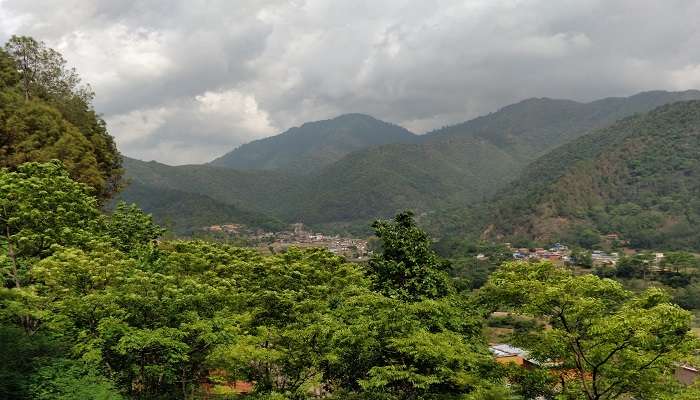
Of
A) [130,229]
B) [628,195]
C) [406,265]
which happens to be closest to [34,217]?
[130,229]

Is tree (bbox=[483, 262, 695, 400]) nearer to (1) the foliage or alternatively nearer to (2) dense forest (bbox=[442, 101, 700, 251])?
(1) the foliage

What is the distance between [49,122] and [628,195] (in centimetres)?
19260

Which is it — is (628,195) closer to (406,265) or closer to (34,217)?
(406,265)

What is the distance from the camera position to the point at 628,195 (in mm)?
177000

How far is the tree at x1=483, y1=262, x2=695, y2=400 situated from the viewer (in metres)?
14.7

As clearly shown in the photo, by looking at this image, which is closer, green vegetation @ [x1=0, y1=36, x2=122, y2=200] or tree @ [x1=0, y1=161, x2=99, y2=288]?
tree @ [x1=0, y1=161, x2=99, y2=288]

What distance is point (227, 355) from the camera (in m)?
17.3

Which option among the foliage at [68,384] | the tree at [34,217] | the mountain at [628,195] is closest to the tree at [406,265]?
the foliage at [68,384]

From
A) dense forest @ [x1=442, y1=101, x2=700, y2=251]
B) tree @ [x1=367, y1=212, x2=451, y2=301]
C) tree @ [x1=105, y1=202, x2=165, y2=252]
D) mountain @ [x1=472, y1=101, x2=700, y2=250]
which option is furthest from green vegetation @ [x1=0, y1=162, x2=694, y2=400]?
mountain @ [x1=472, y1=101, x2=700, y2=250]

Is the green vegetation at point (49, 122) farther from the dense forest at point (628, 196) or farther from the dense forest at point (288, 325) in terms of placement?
the dense forest at point (628, 196)

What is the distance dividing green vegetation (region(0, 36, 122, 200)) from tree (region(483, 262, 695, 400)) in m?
24.6

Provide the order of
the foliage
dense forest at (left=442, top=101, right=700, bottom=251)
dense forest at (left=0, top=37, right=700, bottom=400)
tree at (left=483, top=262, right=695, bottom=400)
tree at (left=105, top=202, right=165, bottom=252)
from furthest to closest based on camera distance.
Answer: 1. dense forest at (left=442, top=101, right=700, bottom=251)
2. tree at (left=105, top=202, right=165, bottom=252)
3. dense forest at (left=0, top=37, right=700, bottom=400)
4. the foliage
5. tree at (left=483, top=262, right=695, bottom=400)

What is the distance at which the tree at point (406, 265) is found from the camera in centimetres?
2391

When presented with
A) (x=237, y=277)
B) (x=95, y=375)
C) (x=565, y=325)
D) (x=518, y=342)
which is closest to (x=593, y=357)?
(x=565, y=325)
